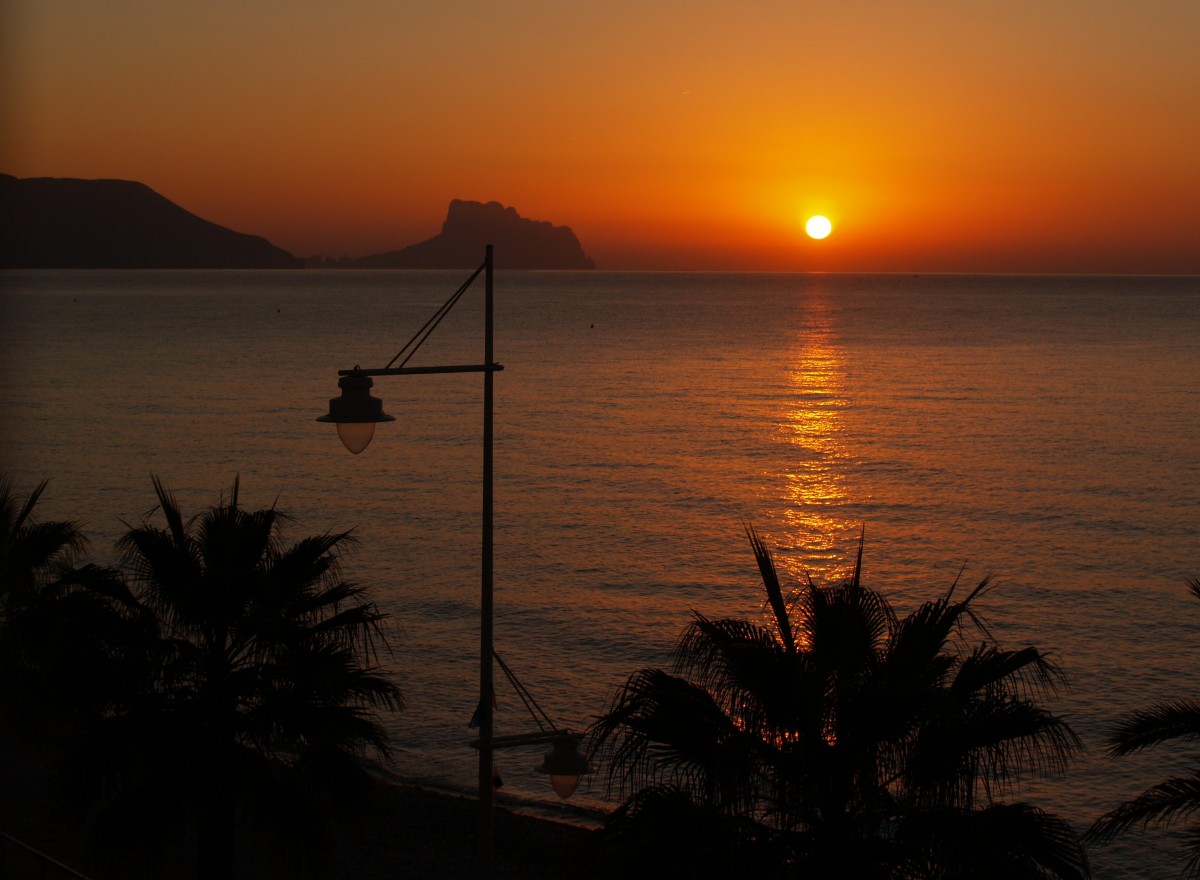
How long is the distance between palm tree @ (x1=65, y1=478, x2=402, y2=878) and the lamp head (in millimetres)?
2543

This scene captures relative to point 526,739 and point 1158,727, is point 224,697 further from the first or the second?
point 1158,727

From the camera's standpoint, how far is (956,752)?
26.5 ft

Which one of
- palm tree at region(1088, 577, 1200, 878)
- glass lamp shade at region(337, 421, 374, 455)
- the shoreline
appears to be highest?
glass lamp shade at region(337, 421, 374, 455)

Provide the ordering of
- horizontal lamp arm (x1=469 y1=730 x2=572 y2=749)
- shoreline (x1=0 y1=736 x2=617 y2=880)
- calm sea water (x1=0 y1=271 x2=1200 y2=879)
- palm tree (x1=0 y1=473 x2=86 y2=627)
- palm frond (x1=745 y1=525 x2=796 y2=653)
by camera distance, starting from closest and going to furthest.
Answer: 1. palm frond (x1=745 y1=525 x2=796 y2=653)
2. horizontal lamp arm (x1=469 y1=730 x2=572 y2=749)
3. palm tree (x1=0 y1=473 x2=86 y2=627)
4. shoreline (x1=0 y1=736 x2=617 y2=880)
5. calm sea water (x1=0 y1=271 x2=1200 y2=879)

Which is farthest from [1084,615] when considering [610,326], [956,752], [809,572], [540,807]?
[610,326]

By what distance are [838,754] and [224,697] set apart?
524cm

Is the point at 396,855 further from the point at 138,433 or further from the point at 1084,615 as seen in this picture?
the point at 138,433

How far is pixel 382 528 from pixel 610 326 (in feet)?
403

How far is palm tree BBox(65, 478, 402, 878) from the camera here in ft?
32.7

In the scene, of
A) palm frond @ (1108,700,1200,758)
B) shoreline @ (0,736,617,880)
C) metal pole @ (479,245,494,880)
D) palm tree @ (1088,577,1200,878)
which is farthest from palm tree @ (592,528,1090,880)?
shoreline @ (0,736,617,880)

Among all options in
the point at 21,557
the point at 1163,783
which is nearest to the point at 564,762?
the point at 1163,783

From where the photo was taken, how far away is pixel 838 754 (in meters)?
8.30

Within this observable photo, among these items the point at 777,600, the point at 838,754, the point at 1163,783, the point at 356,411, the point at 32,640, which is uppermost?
the point at 356,411

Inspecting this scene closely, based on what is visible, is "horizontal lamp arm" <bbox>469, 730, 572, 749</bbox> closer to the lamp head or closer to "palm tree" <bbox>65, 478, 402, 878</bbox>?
"palm tree" <bbox>65, 478, 402, 878</bbox>
